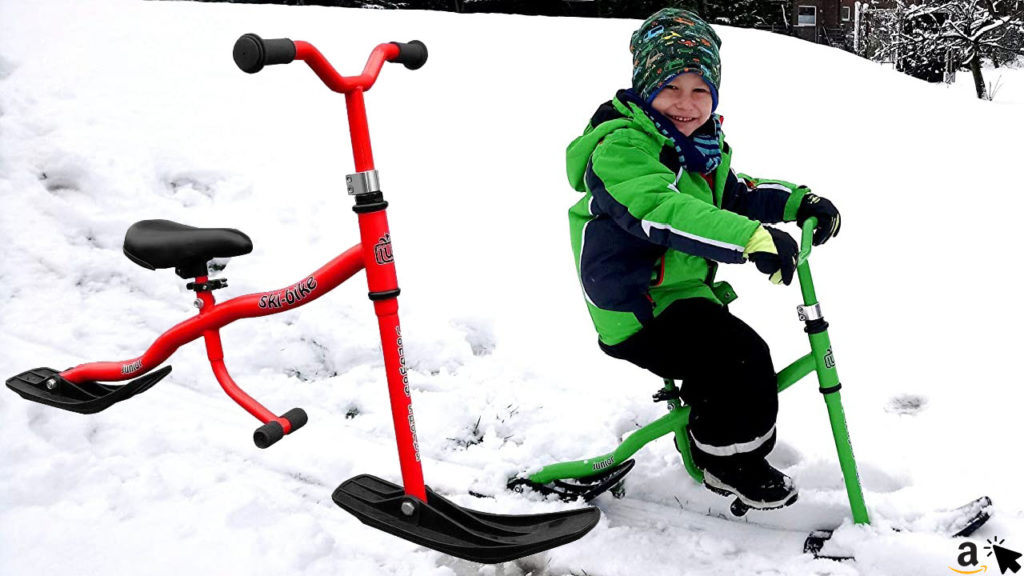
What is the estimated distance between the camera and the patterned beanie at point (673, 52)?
2189 millimetres

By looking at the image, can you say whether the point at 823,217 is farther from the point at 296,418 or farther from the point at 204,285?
the point at 204,285

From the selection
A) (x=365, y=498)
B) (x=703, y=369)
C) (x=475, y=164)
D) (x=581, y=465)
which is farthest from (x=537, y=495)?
(x=475, y=164)

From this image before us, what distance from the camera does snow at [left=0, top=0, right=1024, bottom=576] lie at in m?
2.55

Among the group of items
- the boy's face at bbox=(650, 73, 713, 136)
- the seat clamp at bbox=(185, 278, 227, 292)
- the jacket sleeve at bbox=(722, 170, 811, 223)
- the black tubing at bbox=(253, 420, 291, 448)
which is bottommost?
the black tubing at bbox=(253, 420, 291, 448)

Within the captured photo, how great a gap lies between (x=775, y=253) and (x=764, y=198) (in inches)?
25.1

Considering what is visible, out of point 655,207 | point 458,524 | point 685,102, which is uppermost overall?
point 685,102

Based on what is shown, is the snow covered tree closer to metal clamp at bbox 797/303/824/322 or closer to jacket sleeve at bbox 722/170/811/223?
jacket sleeve at bbox 722/170/811/223

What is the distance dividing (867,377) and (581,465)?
141cm

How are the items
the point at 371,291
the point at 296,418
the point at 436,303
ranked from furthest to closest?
the point at 436,303, the point at 296,418, the point at 371,291

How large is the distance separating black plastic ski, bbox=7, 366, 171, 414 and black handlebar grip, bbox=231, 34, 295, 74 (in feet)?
5.27

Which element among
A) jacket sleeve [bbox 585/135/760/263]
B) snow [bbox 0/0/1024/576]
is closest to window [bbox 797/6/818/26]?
snow [bbox 0/0/1024/576]

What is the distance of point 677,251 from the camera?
7.43ft

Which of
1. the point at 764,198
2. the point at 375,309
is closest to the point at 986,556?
the point at 764,198

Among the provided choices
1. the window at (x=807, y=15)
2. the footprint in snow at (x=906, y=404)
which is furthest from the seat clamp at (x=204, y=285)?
the window at (x=807, y=15)
